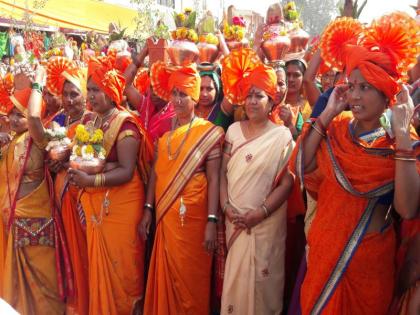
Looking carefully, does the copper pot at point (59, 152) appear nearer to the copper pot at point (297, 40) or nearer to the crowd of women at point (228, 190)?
the crowd of women at point (228, 190)

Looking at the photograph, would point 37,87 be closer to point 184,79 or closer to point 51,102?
point 51,102

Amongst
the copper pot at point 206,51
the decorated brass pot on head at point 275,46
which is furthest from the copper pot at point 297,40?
the copper pot at point 206,51

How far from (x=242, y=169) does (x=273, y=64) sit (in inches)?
44.4

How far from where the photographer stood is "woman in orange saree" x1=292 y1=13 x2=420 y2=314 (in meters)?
2.57

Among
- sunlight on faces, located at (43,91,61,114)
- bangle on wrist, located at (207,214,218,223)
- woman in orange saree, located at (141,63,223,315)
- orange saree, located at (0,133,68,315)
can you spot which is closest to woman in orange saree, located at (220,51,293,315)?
bangle on wrist, located at (207,214,218,223)

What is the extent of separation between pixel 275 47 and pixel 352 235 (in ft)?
6.74

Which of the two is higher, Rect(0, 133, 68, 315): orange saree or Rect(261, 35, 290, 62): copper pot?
Rect(261, 35, 290, 62): copper pot

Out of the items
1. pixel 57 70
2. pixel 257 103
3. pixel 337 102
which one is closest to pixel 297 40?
pixel 257 103

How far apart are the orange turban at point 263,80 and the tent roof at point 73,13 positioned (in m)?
12.0

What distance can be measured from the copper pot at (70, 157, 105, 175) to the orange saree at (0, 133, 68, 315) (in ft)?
2.50

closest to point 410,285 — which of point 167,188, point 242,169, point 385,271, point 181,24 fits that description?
point 385,271

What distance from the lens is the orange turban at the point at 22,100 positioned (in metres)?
4.32

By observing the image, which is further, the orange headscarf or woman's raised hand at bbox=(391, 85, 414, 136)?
the orange headscarf

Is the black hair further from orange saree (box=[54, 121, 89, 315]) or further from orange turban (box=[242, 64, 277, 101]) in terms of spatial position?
orange saree (box=[54, 121, 89, 315])
